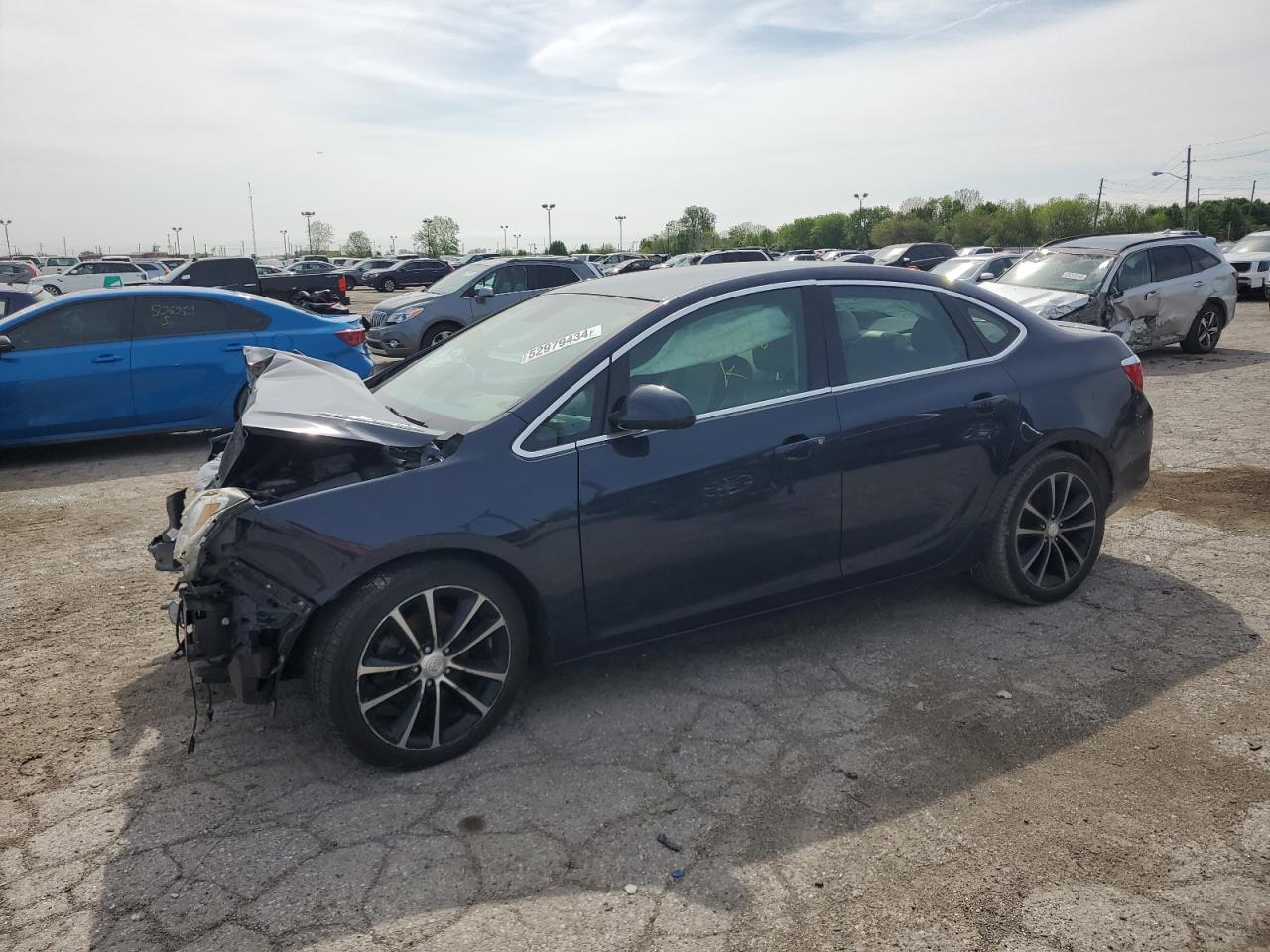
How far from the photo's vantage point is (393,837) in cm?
312

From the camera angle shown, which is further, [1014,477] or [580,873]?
[1014,477]

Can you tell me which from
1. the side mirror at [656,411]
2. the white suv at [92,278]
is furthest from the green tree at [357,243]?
the side mirror at [656,411]

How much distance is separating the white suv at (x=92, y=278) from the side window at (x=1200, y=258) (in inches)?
848

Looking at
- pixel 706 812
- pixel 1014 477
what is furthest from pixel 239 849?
pixel 1014 477

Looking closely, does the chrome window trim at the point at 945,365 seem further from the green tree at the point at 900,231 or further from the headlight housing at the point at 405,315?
the green tree at the point at 900,231

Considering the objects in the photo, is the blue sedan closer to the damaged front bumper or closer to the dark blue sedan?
the dark blue sedan

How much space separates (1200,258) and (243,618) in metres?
14.4

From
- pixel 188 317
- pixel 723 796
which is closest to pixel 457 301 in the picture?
pixel 188 317

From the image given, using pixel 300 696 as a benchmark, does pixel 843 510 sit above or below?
above

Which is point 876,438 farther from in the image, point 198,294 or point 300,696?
point 198,294

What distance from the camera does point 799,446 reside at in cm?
401

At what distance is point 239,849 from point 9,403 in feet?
22.3

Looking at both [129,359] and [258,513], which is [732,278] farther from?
[129,359]

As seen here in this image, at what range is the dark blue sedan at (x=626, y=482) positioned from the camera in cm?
333
